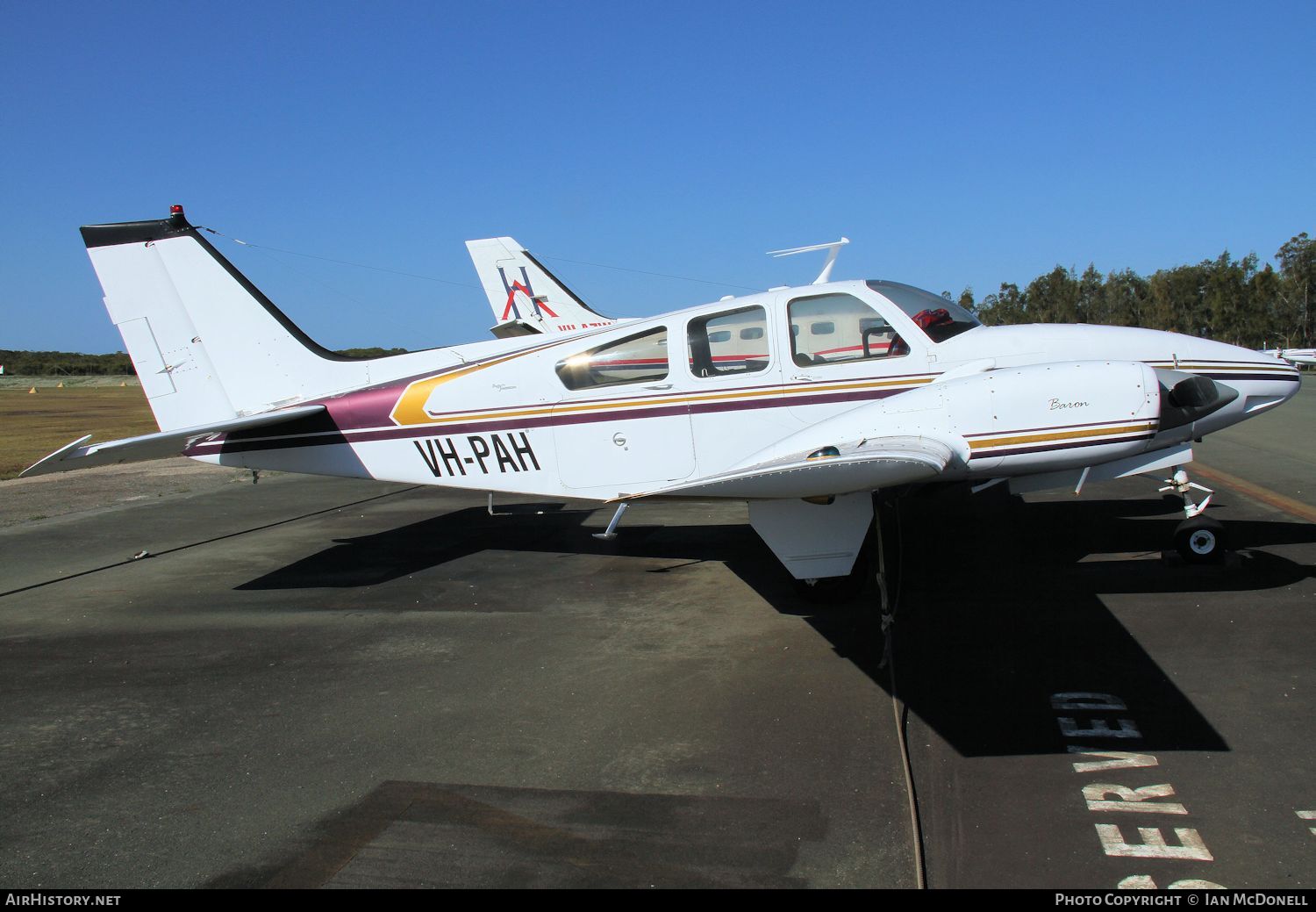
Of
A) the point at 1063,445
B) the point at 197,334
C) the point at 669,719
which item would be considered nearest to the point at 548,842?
the point at 669,719

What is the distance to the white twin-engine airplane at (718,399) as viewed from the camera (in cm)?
624

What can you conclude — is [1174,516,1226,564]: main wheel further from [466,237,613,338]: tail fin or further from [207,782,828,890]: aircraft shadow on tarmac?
[466,237,613,338]: tail fin

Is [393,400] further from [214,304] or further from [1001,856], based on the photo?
[1001,856]

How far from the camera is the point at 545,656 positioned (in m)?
6.32

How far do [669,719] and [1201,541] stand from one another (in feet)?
17.7

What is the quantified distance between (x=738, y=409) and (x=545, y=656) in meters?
2.71

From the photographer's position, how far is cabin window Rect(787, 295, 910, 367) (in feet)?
24.4

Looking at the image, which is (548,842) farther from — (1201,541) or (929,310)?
(1201,541)

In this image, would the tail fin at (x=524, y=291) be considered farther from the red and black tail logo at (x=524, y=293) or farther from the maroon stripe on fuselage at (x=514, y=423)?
the maroon stripe on fuselage at (x=514, y=423)

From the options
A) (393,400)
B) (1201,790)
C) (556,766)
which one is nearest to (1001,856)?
(1201,790)

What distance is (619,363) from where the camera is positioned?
7.86m

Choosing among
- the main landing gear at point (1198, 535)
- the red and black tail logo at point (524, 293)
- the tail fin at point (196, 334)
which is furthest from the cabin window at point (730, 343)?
the red and black tail logo at point (524, 293)

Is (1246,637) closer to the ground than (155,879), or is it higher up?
closer to the ground

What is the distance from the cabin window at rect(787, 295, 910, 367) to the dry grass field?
1482 cm
